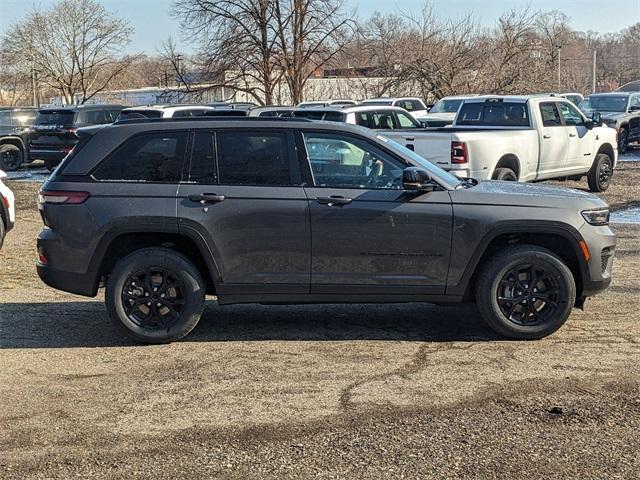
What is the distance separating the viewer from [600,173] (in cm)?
1611

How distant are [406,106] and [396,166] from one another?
2372 centimetres

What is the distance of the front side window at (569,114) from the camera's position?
1519 centimetres

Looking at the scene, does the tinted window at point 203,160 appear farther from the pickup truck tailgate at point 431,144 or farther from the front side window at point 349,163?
the pickup truck tailgate at point 431,144

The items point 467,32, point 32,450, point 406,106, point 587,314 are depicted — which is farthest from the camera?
point 467,32

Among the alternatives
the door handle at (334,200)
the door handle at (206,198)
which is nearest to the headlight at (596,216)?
the door handle at (334,200)

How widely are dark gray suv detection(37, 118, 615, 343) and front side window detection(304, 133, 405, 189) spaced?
0.01 metres

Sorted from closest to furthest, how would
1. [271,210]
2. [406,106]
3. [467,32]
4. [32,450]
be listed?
[32,450], [271,210], [406,106], [467,32]

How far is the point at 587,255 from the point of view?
6.43m

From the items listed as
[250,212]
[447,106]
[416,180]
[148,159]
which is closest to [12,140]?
[447,106]

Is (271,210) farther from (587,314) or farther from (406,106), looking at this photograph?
(406,106)

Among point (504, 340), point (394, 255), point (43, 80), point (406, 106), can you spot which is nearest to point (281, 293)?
point (394, 255)

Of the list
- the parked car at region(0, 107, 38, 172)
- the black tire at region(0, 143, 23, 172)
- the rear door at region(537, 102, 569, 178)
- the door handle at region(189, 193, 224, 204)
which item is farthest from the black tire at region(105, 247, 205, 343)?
the black tire at region(0, 143, 23, 172)

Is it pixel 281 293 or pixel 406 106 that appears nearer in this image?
pixel 281 293

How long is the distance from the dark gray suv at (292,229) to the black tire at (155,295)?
0.04ft
